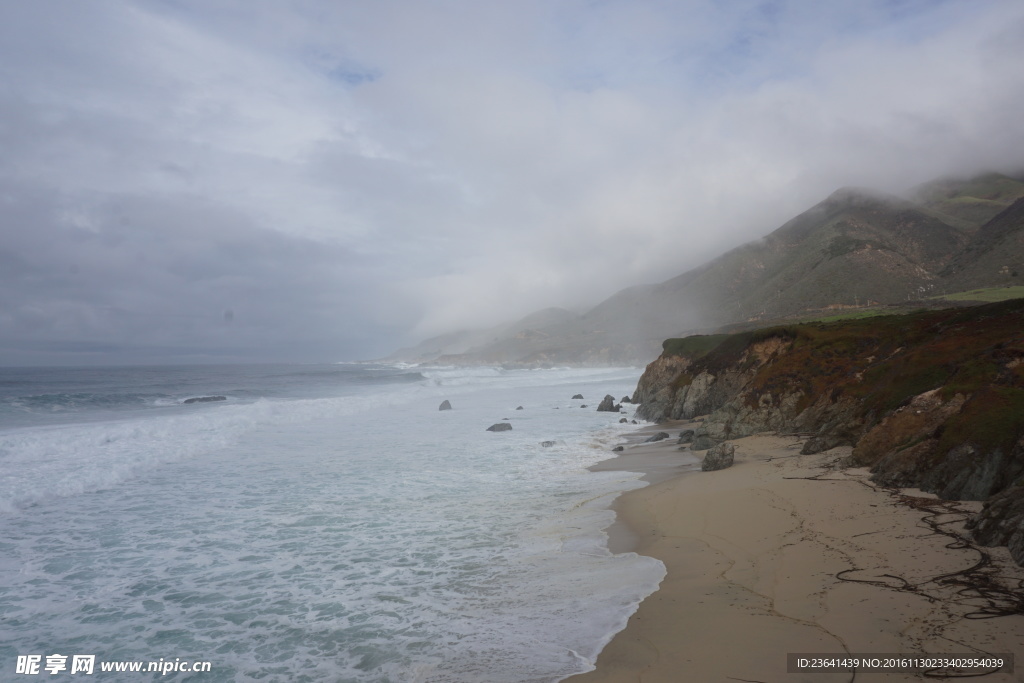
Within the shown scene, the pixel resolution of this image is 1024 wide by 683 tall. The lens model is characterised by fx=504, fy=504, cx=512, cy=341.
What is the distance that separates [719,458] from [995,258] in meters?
80.4

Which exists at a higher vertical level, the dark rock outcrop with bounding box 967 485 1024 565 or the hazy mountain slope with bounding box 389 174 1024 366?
the hazy mountain slope with bounding box 389 174 1024 366

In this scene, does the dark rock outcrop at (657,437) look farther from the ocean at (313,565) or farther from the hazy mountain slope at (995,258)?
the hazy mountain slope at (995,258)

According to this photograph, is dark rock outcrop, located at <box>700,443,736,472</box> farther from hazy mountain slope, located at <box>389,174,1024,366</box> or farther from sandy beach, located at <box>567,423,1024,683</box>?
hazy mountain slope, located at <box>389,174,1024,366</box>

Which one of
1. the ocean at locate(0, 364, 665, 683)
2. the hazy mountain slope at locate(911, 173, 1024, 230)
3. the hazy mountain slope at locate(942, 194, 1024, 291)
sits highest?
the hazy mountain slope at locate(911, 173, 1024, 230)

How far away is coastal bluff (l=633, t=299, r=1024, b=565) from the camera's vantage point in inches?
337

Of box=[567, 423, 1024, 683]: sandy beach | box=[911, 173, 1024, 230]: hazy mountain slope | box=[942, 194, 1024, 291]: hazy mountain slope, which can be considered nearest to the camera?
box=[567, 423, 1024, 683]: sandy beach

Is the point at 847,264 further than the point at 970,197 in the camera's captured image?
No

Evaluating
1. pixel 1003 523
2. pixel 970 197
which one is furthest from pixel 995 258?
pixel 1003 523

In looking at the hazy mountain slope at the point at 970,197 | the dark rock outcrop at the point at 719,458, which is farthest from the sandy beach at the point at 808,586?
the hazy mountain slope at the point at 970,197

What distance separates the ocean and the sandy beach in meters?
0.67

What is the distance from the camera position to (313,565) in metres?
9.45

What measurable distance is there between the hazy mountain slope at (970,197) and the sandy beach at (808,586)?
126912 mm

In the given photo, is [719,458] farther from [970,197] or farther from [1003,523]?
[970,197]

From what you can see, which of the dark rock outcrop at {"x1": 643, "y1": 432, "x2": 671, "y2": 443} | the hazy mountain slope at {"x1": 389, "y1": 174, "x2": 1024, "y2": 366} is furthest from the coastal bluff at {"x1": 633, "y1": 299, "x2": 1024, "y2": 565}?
the hazy mountain slope at {"x1": 389, "y1": 174, "x2": 1024, "y2": 366}
